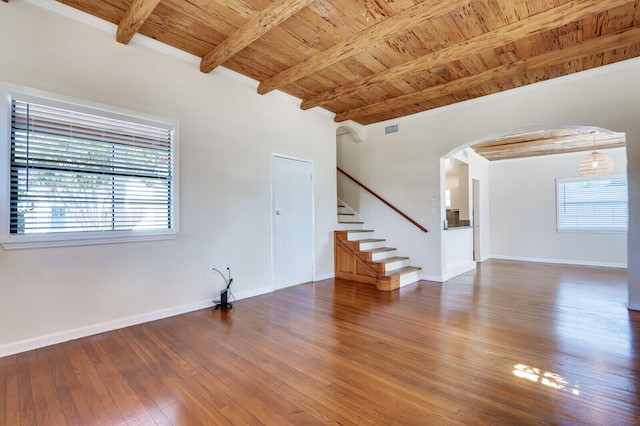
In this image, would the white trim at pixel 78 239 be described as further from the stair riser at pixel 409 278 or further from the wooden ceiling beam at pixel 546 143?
the wooden ceiling beam at pixel 546 143

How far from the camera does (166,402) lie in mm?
1809

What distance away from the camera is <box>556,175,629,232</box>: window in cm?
648

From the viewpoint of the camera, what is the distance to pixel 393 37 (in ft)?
9.86

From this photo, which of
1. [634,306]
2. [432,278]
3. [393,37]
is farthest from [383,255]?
[393,37]

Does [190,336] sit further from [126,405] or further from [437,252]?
[437,252]

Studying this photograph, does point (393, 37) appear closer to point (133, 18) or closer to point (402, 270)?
point (133, 18)

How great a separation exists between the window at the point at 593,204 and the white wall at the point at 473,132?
160 inches

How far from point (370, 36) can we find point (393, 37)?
0.25m

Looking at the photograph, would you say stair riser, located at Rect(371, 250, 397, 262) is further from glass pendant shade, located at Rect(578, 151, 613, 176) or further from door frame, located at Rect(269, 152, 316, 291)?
glass pendant shade, located at Rect(578, 151, 613, 176)

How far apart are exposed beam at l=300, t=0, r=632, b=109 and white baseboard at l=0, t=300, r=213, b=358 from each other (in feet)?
11.7

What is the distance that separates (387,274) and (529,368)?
8.51 feet

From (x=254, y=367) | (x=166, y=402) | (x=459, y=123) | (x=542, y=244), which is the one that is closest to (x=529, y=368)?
(x=254, y=367)

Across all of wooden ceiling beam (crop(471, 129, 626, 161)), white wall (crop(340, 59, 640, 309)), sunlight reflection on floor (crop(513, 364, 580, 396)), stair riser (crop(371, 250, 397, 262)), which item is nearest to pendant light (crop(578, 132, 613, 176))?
wooden ceiling beam (crop(471, 129, 626, 161))

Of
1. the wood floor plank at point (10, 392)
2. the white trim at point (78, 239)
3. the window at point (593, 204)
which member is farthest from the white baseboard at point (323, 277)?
the window at point (593, 204)
